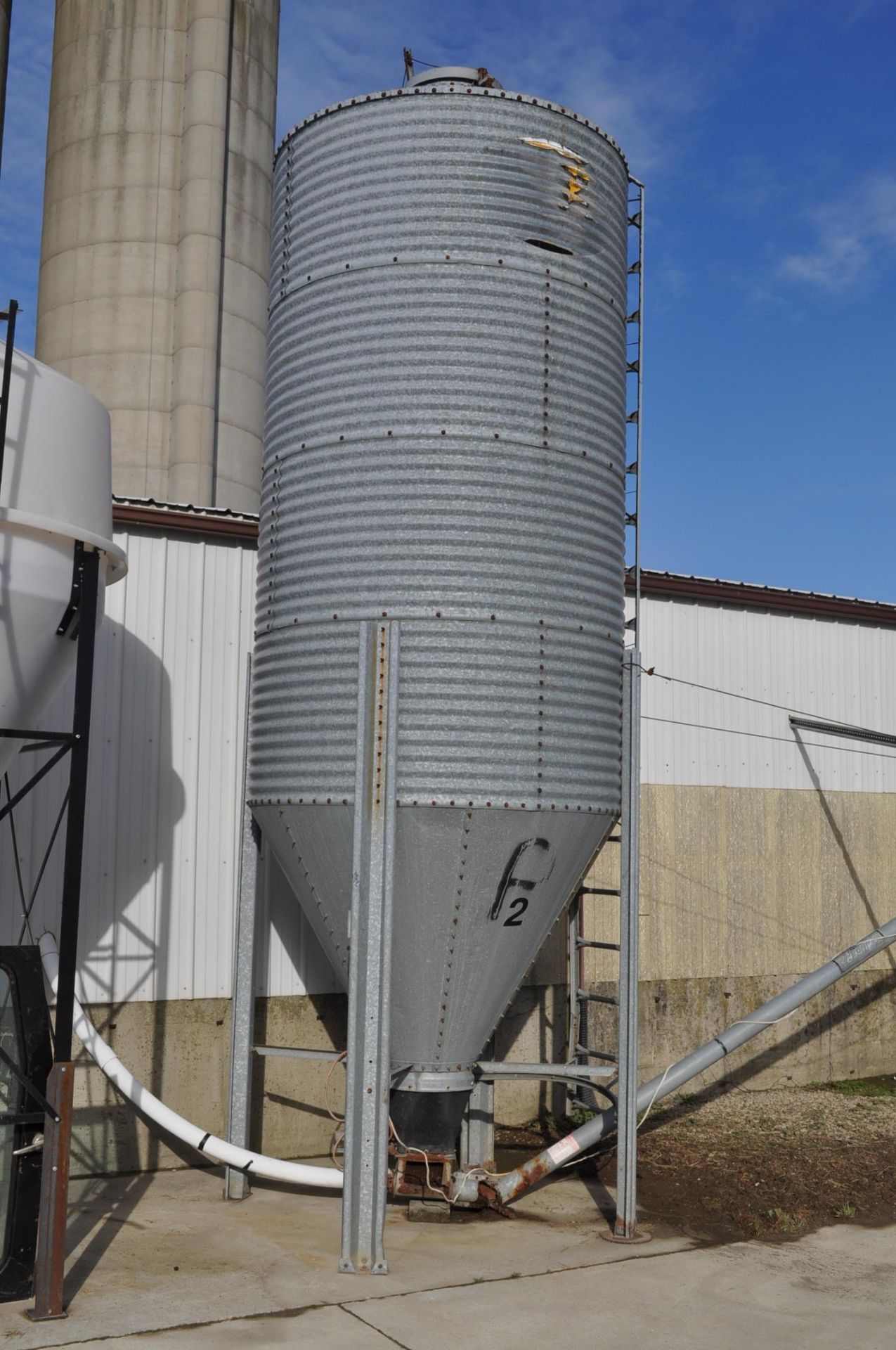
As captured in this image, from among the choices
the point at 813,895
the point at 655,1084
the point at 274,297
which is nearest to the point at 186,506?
the point at 274,297

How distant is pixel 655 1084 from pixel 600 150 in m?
6.86

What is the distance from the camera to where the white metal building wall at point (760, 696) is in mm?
13430

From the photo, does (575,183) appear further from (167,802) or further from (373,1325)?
(373,1325)

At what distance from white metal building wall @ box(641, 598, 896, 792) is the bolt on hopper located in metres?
4.71

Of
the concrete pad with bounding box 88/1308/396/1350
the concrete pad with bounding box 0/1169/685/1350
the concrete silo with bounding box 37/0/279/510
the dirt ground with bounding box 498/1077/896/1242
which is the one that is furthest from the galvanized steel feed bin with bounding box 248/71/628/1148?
the concrete silo with bounding box 37/0/279/510

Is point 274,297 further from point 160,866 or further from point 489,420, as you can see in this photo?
point 160,866

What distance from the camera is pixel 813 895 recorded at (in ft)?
46.9

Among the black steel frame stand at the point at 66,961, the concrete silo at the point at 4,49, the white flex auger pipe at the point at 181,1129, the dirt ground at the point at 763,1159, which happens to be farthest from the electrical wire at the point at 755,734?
the concrete silo at the point at 4,49

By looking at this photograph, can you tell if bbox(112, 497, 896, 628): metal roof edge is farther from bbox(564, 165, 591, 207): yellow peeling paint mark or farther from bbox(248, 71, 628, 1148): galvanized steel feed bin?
bbox(564, 165, 591, 207): yellow peeling paint mark

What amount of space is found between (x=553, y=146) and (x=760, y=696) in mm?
7246

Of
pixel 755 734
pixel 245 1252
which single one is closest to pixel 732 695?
pixel 755 734

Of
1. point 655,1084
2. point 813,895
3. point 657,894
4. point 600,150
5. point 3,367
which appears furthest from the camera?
point 813,895

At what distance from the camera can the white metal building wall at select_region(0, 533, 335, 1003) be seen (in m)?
10.1

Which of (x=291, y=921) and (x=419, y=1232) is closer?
(x=419, y=1232)
